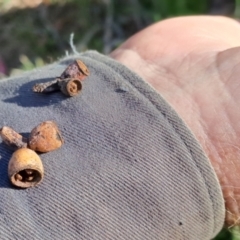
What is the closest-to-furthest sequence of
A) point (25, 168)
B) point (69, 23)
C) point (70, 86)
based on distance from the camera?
point (25, 168) < point (70, 86) < point (69, 23)

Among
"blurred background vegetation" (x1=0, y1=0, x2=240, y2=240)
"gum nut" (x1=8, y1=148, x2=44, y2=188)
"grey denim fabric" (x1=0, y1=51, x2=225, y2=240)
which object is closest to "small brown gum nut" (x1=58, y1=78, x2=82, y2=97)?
"grey denim fabric" (x1=0, y1=51, x2=225, y2=240)

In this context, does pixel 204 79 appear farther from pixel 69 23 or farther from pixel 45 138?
pixel 69 23

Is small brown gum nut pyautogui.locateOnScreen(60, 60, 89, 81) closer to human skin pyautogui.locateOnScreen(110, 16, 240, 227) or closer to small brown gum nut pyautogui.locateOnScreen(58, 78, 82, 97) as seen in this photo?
small brown gum nut pyautogui.locateOnScreen(58, 78, 82, 97)

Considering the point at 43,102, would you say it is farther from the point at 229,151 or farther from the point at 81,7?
the point at 81,7

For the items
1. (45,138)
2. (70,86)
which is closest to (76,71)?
(70,86)

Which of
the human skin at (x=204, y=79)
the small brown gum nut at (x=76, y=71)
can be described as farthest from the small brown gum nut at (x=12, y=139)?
the human skin at (x=204, y=79)

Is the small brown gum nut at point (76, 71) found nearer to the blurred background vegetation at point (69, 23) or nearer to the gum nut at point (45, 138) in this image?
the gum nut at point (45, 138)

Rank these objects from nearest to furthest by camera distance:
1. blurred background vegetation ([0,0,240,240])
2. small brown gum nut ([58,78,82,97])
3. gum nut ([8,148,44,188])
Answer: gum nut ([8,148,44,188])
small brown gum nut ([58,78,82,97])
blurred background vegetation ([0,0,240,240])
